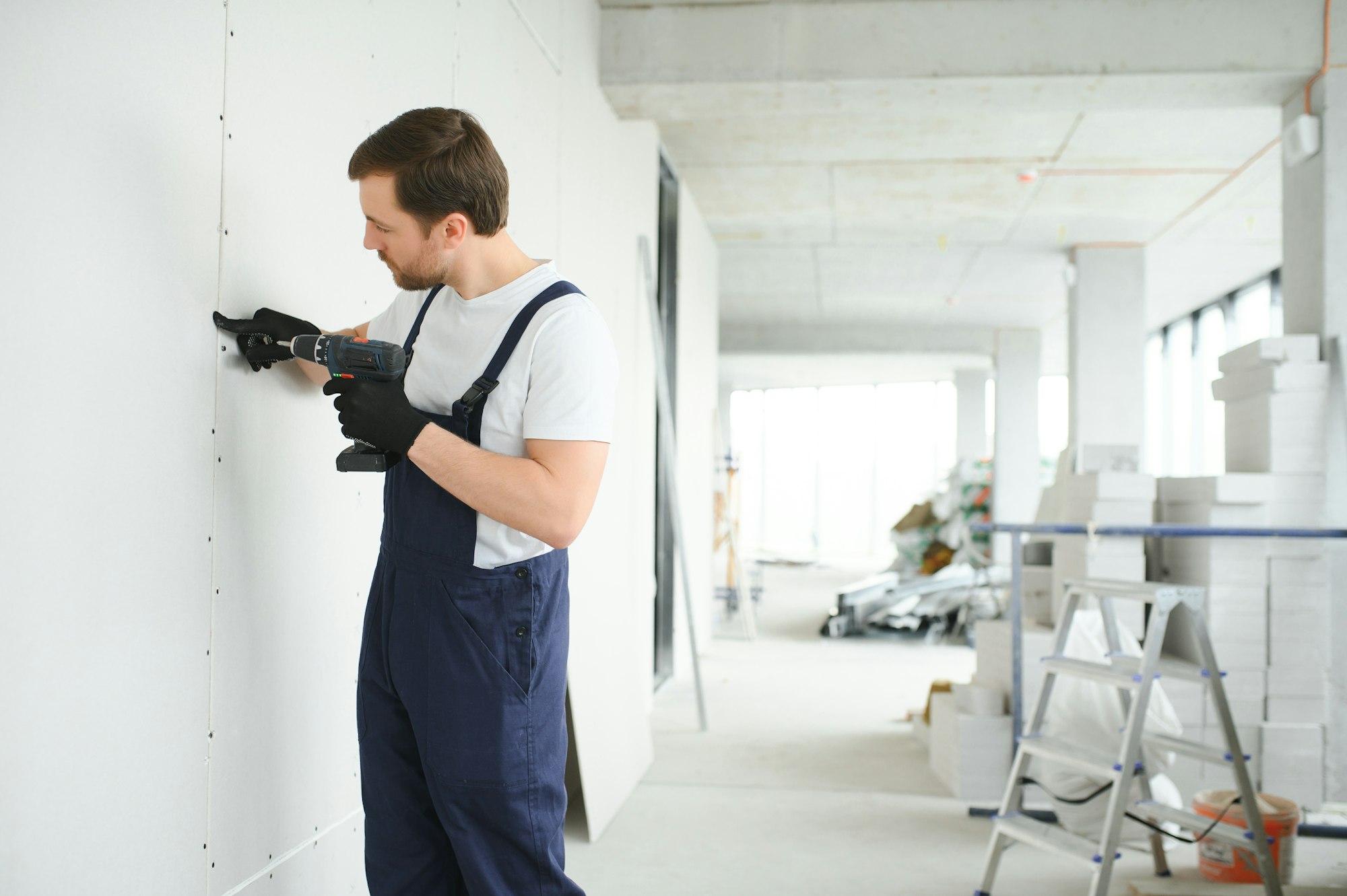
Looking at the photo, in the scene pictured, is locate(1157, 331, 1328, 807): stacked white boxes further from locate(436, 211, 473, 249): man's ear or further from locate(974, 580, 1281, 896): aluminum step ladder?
locate(436, 211, 473, 249): man's ear

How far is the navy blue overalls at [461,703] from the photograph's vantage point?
1291 millimetres

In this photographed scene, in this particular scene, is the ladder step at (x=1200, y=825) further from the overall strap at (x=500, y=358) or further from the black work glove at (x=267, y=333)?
the black work glove at (x=267, y=333)

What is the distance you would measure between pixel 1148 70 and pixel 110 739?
3.77 metres

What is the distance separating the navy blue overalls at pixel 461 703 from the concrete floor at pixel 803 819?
4.66 feet

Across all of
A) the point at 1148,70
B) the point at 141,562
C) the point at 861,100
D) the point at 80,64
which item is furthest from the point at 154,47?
the point at 1148,70

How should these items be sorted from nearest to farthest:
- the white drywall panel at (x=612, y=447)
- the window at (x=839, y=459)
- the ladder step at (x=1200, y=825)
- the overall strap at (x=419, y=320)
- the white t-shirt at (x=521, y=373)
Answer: the white t-shirt at (x=521, y=373) < the overall strap at (x=419, y=320) < the ladder step at (x=1200, y=825) < the white drywall panel at (x=612, y=447) < the window at (x=839, y=459)

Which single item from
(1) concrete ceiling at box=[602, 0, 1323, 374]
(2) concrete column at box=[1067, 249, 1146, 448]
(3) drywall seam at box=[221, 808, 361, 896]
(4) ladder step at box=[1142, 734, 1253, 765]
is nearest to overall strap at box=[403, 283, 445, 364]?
(3) drywall seam at box=[221, 808, 361, 896]

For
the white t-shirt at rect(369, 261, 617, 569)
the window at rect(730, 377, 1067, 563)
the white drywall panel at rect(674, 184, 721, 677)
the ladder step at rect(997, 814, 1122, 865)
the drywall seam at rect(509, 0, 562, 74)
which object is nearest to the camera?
the white t-shirt at rect(369, 261, 617, 569)

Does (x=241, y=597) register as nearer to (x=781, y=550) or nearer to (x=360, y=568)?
(x=360, y=568)

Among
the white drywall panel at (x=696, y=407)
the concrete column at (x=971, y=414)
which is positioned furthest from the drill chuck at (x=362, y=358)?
the concrete column at (x=971, y=414)

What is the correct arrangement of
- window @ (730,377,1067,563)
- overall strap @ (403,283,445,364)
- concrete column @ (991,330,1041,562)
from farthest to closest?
window @ (730,377,1067,563) < concrete column @ (991,330,1041,562) < overall strap @ (403,283,445,364)

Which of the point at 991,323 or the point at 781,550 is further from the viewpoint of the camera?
the point at 781,550

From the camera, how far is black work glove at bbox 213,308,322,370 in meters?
1.53

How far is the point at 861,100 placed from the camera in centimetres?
386
